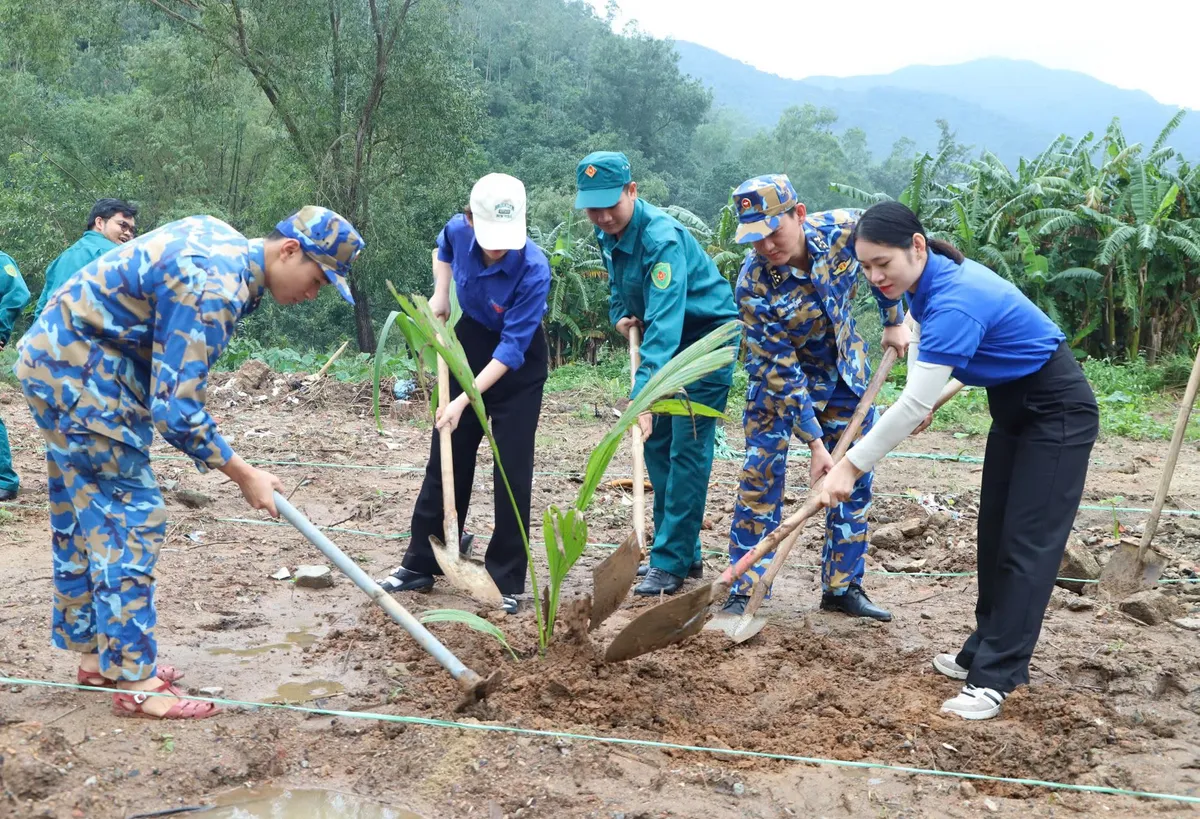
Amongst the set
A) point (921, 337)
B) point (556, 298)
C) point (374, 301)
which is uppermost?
point (921, 337)

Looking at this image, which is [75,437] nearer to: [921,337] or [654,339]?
[654,339]

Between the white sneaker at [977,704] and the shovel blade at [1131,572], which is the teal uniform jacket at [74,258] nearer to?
the white sneaker at [977,704]

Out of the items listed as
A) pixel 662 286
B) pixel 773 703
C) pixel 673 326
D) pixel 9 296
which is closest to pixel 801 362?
pixel 673 326

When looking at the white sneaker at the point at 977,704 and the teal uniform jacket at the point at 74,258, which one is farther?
the teal uniform jacket at the point at 74,258

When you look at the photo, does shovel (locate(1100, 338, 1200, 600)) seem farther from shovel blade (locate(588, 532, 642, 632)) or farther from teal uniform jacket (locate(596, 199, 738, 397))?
shovel blade (locate(588, 532, 642, 632))

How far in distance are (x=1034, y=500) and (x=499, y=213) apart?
2.19 m

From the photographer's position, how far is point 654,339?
4.12 metres

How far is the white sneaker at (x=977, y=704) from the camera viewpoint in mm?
3215

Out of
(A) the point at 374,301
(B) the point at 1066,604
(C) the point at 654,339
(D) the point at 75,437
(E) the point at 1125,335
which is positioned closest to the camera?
(D) the point at 75,437

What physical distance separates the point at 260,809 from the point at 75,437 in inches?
47.6

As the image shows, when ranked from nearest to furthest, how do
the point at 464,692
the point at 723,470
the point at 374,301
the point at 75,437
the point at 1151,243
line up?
the point at 75,437
the point at 464,692
the point at 723,470
the point at 1151,243
the point at 374,301

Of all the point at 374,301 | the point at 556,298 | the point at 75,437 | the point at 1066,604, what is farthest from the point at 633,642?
the point at 374,301

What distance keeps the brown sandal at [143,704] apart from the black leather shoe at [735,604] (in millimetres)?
2114

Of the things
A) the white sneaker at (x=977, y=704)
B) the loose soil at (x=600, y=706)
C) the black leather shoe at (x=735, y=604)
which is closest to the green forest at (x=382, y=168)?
the loose soil at (x=600, y=706)
